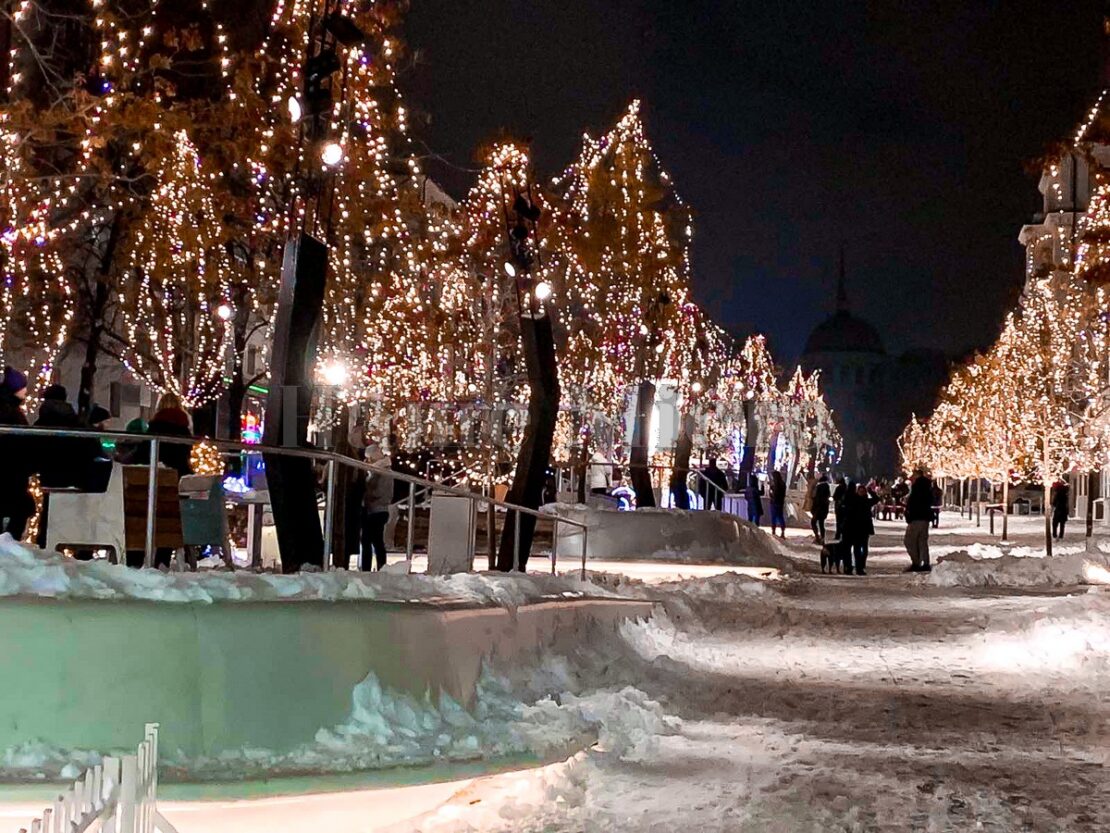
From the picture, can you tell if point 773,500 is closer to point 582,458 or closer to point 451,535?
point 582,458

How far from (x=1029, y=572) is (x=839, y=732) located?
58.5ft

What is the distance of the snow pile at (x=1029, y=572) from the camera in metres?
27.1

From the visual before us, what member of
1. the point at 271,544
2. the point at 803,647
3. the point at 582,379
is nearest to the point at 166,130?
the point at 271,544

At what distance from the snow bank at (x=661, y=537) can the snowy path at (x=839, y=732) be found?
11.3m

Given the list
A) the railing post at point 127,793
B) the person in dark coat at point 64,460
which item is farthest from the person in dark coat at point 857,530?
the railing post at point 127,793

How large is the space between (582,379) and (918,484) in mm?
14975

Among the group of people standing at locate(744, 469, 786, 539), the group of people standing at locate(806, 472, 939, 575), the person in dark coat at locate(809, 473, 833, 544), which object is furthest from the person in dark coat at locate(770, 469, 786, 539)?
the group of people standing at locate(806, 472, 939, 575)

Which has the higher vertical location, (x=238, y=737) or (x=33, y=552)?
(x=33, y=552)

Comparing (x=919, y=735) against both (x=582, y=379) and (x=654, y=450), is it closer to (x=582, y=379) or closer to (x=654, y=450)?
(x=582, y=379)

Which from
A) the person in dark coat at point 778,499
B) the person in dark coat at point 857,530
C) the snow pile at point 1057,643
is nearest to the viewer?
the snow pile at point 1057,643

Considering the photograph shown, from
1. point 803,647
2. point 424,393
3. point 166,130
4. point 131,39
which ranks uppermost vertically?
point 131,39

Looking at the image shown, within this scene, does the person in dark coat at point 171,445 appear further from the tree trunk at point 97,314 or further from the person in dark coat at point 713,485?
the person in dark coat at point 713,485

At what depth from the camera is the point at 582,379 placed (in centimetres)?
4488

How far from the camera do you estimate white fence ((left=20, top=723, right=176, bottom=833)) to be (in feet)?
11.9
